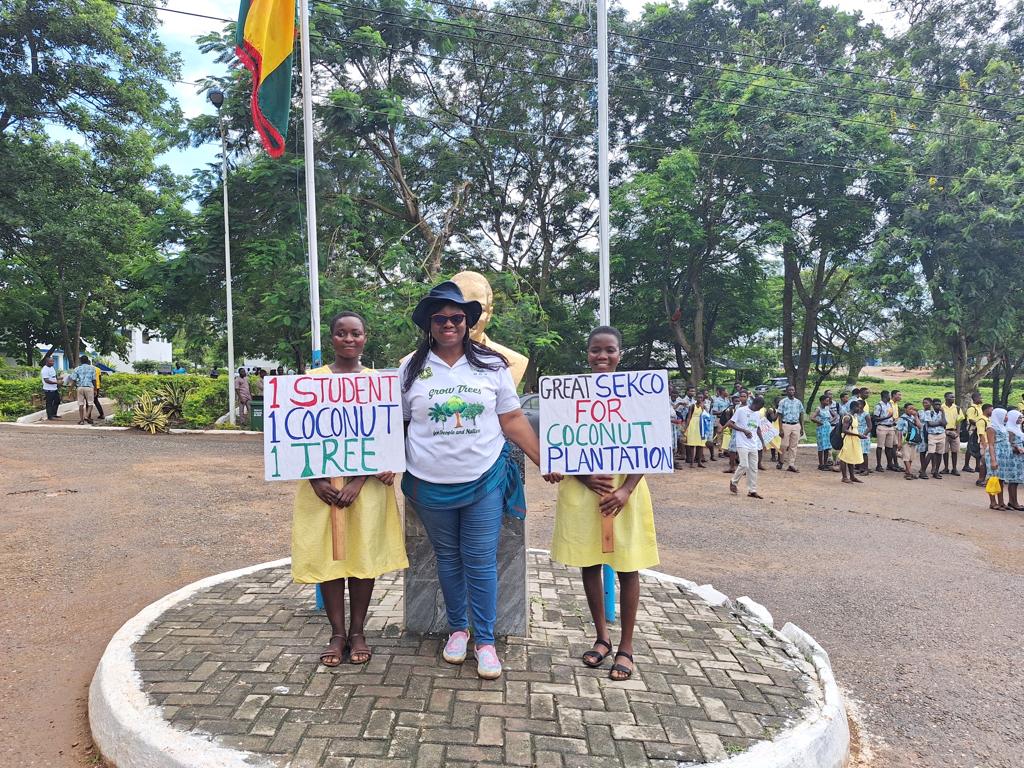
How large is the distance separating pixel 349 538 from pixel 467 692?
973 mm

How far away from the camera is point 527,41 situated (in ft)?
61.0

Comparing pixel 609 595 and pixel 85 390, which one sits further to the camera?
pixel 85 390

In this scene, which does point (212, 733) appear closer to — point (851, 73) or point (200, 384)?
point (200, 384)

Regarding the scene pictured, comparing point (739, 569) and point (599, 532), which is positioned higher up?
point (599, 532)

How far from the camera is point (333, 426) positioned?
334cm

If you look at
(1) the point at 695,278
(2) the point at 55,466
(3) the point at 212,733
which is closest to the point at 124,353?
(2) the point at 55,466

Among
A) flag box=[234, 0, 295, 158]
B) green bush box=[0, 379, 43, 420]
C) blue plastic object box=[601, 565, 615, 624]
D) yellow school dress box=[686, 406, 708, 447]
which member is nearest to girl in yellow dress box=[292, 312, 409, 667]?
blue plastic object box=[601, 565, 615, 624]

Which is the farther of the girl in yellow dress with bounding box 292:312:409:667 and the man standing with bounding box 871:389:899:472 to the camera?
the man standing with bounding box 871:389:899:472

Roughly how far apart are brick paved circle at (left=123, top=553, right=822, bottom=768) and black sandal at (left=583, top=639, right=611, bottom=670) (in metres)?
0.05

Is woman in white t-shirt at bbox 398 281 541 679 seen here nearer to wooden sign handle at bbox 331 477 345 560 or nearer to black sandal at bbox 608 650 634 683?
wooden sign handle at bbox 331 477 345 560

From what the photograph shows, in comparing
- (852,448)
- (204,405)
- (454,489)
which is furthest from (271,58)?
(204,405)

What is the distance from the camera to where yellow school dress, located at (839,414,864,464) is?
11383 mm

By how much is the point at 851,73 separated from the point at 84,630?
20.6 m

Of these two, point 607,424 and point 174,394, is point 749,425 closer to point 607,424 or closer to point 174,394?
point 607,424
